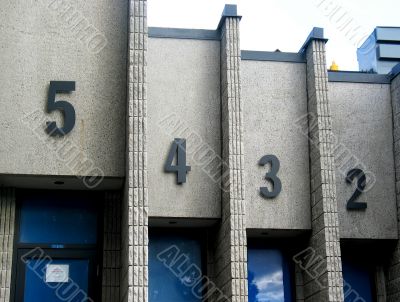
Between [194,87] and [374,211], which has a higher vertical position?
[194,87]

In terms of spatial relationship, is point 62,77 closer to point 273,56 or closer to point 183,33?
point 183,33

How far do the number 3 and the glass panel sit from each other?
3.18 m

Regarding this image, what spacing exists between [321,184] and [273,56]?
2.52m

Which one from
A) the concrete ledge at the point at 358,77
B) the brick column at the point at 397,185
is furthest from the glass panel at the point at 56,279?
the concrete ledge at the point at 358,77

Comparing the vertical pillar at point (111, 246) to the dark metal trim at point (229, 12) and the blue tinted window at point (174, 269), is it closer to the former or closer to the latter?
the blue tinted window at point (174, 269)

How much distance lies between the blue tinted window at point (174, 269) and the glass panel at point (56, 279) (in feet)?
3.86

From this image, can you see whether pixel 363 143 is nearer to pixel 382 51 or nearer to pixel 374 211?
pixel 374 211

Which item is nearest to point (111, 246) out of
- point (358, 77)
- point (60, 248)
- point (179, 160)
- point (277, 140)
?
point (60, 248)

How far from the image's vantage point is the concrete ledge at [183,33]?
12.3 m

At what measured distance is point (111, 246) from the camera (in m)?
11.7

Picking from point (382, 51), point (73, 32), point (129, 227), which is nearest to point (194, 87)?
point (73, 32)

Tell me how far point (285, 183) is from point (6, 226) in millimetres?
4641

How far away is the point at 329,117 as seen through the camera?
40.1 feet

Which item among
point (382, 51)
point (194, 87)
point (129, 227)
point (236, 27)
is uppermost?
point (382, 51)
